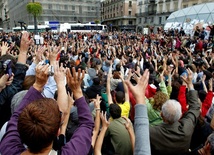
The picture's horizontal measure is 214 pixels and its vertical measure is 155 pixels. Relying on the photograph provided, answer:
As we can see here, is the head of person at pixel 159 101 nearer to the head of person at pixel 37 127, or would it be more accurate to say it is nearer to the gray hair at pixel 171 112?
the gray hair at pixel 171 112

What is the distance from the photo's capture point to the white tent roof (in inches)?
895

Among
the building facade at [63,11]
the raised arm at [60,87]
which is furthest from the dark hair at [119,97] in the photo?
the building facade at [63,11]

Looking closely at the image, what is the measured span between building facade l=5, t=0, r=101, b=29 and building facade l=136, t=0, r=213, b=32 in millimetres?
15988

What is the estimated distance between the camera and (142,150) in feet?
4.97

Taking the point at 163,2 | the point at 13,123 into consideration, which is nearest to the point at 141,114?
the point at 13,123

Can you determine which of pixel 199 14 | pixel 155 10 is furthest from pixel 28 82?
pixel 155 10

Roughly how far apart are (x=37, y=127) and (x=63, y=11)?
7001 cm

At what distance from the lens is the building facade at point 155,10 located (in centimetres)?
4828

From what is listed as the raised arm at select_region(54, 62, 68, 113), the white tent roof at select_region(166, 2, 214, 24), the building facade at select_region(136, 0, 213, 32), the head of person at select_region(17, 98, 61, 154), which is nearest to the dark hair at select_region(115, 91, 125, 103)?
the raised arm at select_region(54, 62, 68, 113)

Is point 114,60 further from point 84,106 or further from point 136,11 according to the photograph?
point 136,11

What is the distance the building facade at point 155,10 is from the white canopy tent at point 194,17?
1995 centimetres

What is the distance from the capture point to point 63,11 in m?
66.9

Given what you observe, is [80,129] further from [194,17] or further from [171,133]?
[194,17]

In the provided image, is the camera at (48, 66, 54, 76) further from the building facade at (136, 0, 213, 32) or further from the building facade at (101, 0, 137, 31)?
the building facade at (101, 0, 137, 31)
